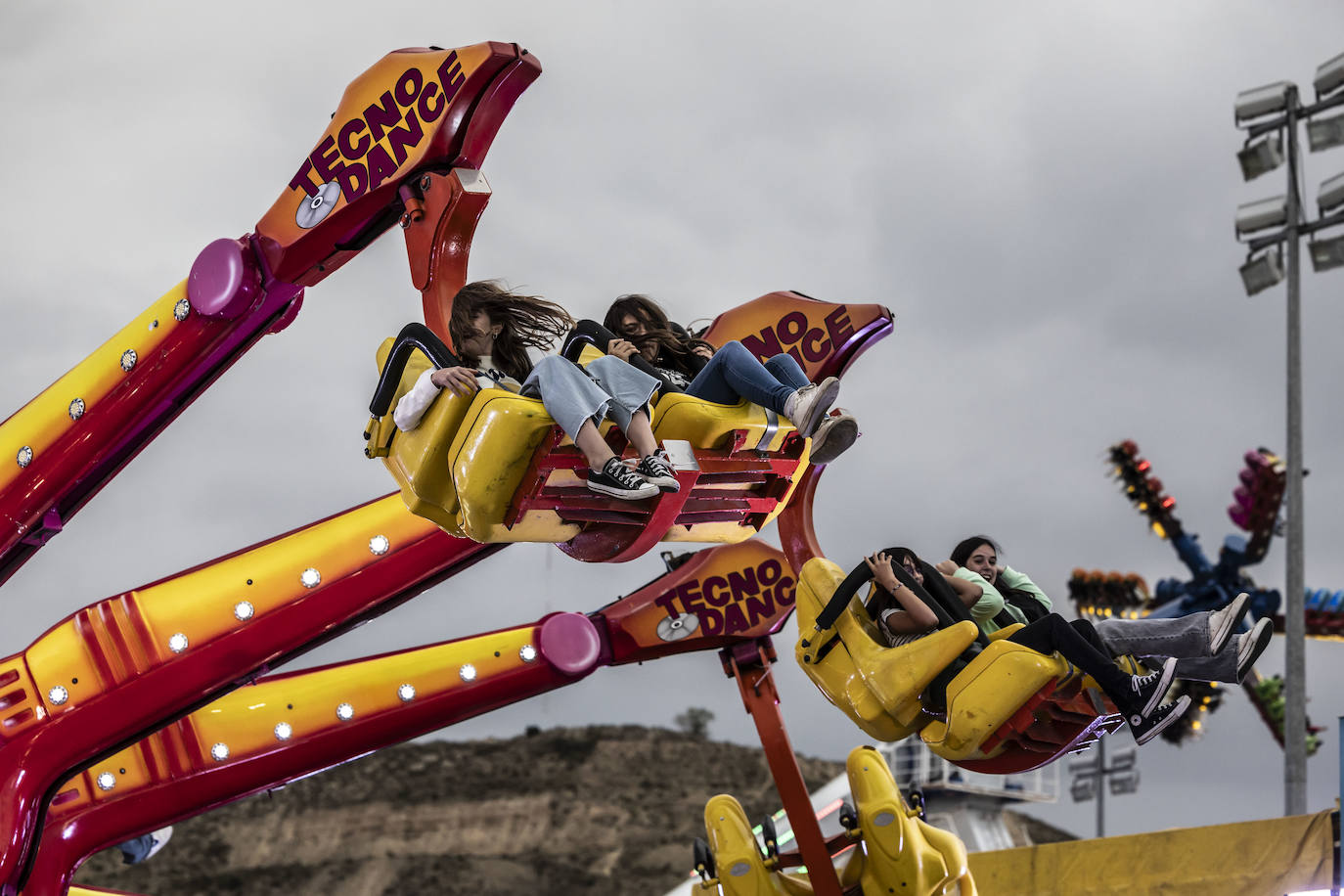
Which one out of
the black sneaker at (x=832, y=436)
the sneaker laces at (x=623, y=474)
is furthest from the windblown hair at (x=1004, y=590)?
the sneaker laces at (x=623, y=474)

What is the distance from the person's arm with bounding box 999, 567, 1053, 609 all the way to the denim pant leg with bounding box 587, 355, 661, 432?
6.06ft

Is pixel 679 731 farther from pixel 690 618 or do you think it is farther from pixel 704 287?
pixel 690 618

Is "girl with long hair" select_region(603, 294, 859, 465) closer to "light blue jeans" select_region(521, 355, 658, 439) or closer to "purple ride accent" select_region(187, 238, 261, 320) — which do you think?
"light blue jeans" select_region(521, 355, 658, 439)

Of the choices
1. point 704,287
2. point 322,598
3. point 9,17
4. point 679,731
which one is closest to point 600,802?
point 679,731

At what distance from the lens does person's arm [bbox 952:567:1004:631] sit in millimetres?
4973

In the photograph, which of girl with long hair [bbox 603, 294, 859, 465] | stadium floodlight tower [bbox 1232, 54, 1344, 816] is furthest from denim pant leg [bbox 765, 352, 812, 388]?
stadium floodlight tower [bbox 1232, 54, 1344, 816]

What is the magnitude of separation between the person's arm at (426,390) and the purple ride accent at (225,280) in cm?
138

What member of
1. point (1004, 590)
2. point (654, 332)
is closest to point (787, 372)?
point (654, 332)

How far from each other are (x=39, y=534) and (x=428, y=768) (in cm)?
2052

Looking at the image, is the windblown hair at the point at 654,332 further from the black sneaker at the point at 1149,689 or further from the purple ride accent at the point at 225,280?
the black sneaker at the point at 1149,689

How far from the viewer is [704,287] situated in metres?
18.1

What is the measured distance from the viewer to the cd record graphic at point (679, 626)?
23.7 feet

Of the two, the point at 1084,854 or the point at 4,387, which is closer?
the point at 1084,854

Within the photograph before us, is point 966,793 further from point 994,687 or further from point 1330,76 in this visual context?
point 994,687
